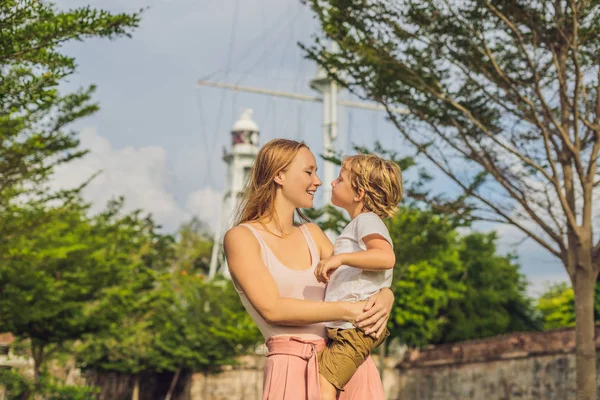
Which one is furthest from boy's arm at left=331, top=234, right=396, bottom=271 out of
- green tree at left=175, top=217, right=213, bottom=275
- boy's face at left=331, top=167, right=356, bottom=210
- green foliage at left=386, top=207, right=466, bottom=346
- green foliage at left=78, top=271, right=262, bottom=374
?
green tree at left=175, top=217, right=213, bottom=275

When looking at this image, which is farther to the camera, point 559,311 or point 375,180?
point 559,311

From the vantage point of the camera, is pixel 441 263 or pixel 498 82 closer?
pixel 498 82

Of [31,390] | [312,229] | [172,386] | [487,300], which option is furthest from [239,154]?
[312,229]

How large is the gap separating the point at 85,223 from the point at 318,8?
51.8 ft

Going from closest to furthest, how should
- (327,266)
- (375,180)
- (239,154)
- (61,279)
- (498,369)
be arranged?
(327,266) → (375,180) → (61,279) → (498,369) → (239,154)

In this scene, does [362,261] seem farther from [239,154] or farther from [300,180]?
[239,154]

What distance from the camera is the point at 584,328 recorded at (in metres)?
11.4

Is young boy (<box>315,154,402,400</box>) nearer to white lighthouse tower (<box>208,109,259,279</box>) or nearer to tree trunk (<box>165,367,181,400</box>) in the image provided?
tree trunk (<box>165,367,181,400</box>)

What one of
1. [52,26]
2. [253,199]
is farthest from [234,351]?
[253,199]

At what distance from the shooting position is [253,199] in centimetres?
327

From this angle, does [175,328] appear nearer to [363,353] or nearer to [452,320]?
[452,320]

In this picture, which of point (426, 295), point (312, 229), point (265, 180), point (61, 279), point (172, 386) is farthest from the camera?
point (172, 386)

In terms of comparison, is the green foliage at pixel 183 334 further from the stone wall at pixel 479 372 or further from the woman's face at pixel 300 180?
the woman's face at pixel 300 180

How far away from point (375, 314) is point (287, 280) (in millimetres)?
348
